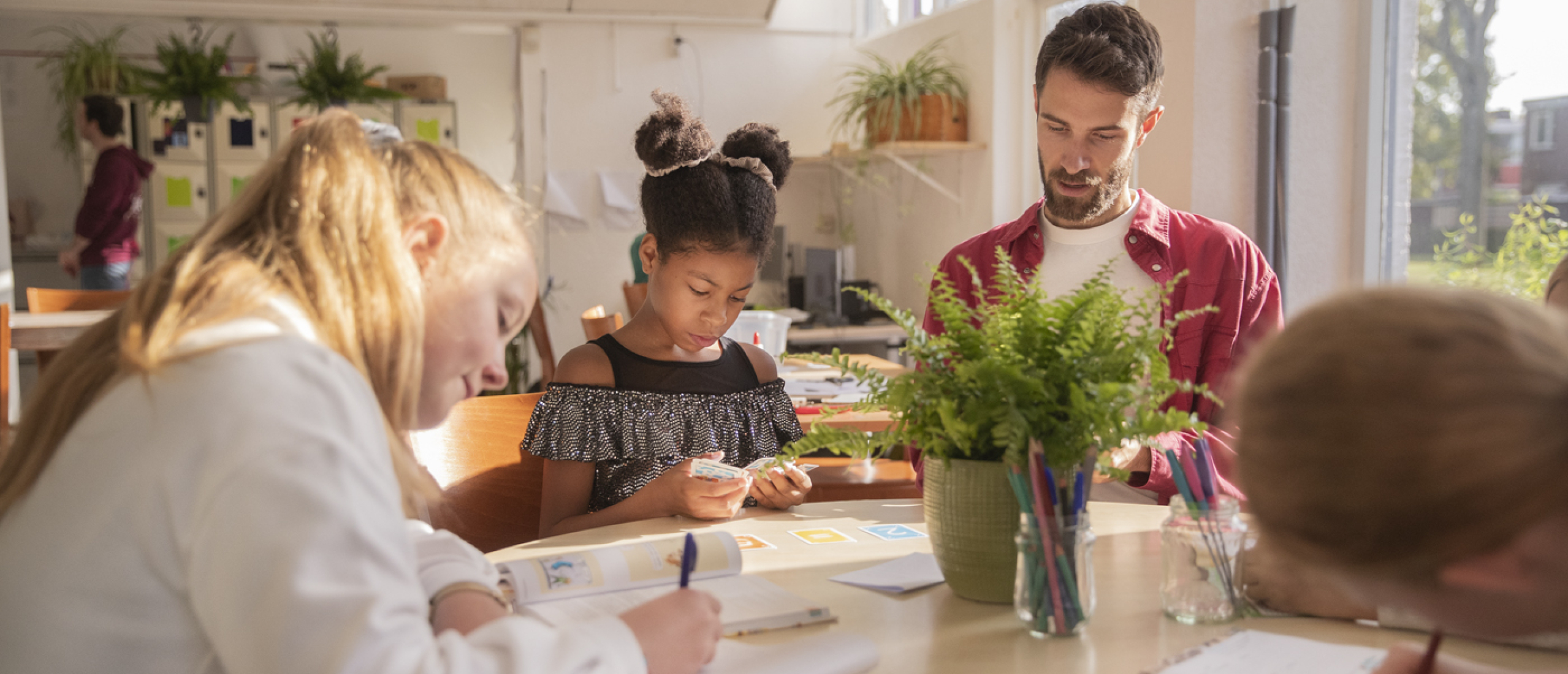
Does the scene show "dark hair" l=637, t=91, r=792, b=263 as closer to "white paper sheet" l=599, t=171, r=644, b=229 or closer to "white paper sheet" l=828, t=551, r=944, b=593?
A: "white paper sheet" l=828, t=551, r=944, b=593

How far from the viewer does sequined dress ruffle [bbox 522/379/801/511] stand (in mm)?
1734

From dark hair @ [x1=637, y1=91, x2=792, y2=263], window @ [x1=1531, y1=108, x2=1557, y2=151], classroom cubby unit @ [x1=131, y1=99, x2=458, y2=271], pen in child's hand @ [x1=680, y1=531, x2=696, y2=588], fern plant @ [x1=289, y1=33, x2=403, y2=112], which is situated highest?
fern plant @ [x1=289, y1=33, x2=403, y2=112]

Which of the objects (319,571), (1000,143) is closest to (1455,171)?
(1000,143)

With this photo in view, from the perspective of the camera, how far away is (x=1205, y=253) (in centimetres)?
197

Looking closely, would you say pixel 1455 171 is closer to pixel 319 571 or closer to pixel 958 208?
pixel 958 208

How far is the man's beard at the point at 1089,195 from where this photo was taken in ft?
6.59

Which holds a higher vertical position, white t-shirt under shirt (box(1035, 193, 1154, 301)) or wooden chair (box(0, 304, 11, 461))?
white t-shirt under shirt (box(1035, 193, 1154, 301))

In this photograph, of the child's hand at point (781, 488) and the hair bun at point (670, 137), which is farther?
the hair bun at point (670, 137)

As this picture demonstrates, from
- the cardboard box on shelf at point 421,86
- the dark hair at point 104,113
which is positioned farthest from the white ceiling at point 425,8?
the cardboard box on shelf at point 421,86

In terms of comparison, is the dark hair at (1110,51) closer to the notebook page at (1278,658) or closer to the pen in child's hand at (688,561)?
the notebook page at (1278,658)

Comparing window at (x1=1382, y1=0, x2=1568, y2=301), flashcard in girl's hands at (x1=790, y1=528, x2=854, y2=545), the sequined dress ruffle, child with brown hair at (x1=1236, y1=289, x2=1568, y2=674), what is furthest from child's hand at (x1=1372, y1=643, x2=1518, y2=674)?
window at (x1=1382, y1=0, x2=1568, y2=301)

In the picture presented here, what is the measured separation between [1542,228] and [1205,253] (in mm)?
1106

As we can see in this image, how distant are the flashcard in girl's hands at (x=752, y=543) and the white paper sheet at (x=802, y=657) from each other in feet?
1.12

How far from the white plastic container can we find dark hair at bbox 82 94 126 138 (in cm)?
442
